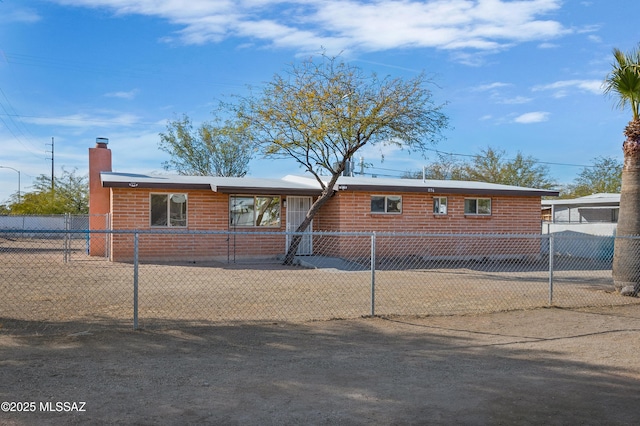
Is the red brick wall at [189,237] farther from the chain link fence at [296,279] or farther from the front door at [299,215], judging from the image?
the front door at [299,215]

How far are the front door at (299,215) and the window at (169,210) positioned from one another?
12.7ft

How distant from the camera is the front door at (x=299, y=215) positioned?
2171cm

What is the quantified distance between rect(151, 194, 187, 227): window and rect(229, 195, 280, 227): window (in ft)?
5.72

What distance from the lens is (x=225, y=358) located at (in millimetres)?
6613

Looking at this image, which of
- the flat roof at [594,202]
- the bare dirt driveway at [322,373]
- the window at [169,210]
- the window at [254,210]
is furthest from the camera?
the flat roof at [594,202]

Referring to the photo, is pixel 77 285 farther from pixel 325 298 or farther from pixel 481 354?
pixel 481 354

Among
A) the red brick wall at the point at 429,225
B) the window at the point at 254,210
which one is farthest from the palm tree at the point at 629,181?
the window at the point at 254,210

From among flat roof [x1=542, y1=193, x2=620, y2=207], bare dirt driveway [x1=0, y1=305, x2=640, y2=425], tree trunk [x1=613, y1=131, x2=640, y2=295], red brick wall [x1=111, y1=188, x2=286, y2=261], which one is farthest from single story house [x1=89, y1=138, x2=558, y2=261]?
bare dirt driveway [x1=0, y1=305, x2=640, y2=425]

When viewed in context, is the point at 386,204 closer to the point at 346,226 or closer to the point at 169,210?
the point at 346,226

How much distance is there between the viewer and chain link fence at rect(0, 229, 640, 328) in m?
9.70

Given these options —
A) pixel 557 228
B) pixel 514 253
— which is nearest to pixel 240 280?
pixel 514 253

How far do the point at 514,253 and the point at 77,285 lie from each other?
16718 mm

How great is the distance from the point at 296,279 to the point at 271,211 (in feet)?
23.7

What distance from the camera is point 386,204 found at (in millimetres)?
21656
